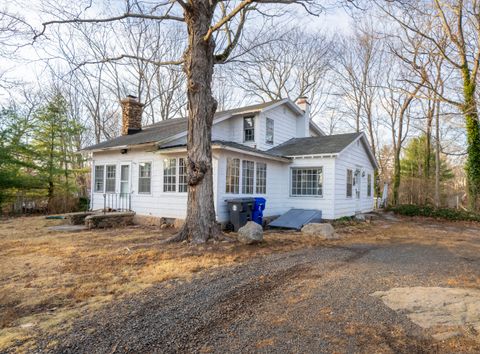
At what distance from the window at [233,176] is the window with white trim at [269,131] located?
328 cm

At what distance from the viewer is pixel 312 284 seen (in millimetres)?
4348

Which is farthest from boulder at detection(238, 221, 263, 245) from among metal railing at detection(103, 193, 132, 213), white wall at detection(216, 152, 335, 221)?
metal railing at detection(103, 193, 132, 213)

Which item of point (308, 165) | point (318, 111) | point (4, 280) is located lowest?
point (4, 280)

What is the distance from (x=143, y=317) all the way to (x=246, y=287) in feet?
5.04

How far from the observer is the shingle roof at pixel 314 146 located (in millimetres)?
12031

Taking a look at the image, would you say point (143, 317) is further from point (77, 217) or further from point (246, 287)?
point (77, 217)

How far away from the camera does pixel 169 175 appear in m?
10.7

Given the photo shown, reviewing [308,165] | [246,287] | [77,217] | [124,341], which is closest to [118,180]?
[77,217]

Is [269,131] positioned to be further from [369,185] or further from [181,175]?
[369,185]

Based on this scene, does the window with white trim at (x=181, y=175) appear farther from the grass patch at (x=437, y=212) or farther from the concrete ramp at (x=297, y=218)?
the grass patch at (x=437, y=212)

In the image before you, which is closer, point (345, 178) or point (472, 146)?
point (345, 178)

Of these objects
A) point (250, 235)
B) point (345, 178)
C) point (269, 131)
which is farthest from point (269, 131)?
point (250, 235)

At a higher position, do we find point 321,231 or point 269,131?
point 269,131

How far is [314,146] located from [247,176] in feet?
12.7
